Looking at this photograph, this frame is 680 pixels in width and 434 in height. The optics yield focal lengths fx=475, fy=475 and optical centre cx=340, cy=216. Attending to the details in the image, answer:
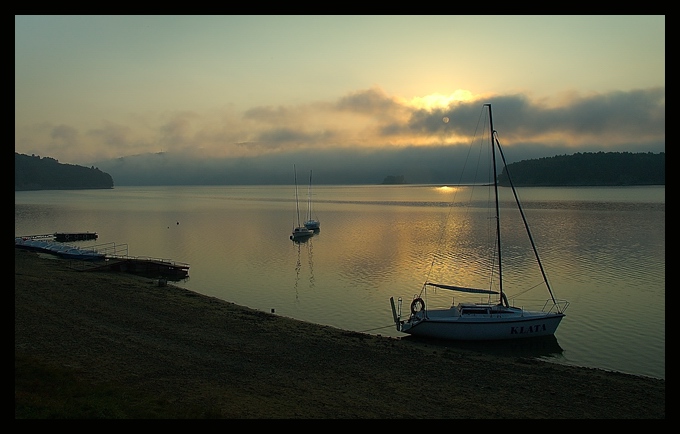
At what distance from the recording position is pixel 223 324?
25.8 meters

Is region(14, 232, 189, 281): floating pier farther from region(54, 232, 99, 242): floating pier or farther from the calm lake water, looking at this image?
region(54, 232, 99, 242): floating pier

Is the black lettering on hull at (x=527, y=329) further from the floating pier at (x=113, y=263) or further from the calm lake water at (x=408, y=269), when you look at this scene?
the floating pier at (x=113, y=263)

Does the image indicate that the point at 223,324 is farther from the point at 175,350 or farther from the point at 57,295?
the point at 57,295

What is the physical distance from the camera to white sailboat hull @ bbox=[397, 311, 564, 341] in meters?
25.6

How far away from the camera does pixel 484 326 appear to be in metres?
25.6

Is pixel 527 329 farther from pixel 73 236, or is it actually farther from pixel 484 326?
pixel 73 236

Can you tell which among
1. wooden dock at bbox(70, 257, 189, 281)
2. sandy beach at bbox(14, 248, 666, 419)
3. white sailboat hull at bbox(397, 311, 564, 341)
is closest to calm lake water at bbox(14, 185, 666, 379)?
white sailboat hull at bbox(397, 311, 564, 341)

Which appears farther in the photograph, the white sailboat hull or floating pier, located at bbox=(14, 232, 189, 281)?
floating pier, located at bbox=(14, 232, 189, 281)

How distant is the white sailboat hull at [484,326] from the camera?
2561cm

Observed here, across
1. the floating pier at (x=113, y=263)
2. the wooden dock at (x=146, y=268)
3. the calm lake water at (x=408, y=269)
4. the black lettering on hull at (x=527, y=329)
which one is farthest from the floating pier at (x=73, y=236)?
the black lettering on hull at (x=527, y=329)

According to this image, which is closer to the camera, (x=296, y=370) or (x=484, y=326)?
(x=296, y=370)

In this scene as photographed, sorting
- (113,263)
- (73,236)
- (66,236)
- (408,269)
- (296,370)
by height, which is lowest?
(408,269)

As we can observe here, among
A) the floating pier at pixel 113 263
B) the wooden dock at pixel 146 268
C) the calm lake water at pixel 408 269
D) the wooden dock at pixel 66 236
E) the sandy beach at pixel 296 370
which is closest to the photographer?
the sandy beach at pixel 296 370

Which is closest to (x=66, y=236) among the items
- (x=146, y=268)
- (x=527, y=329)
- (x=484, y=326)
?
(x=146, y=268)
